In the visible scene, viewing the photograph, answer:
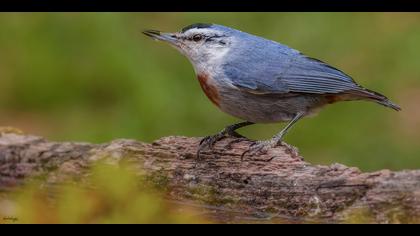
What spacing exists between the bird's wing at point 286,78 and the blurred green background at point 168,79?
1.83m

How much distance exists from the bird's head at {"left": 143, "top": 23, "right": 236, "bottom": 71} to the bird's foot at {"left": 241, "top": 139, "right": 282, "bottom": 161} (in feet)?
2.89

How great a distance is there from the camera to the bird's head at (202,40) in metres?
6.41

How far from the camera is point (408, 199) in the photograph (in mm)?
4625

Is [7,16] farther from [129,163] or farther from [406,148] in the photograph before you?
[129,163]

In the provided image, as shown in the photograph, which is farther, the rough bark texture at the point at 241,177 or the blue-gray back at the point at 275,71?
the blue-gray back at the point at 275,71

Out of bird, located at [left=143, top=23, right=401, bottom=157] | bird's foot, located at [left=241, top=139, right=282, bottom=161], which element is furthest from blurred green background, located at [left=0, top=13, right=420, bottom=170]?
bird's foot, located at [left=241, top=139, right=282, bottom=161]

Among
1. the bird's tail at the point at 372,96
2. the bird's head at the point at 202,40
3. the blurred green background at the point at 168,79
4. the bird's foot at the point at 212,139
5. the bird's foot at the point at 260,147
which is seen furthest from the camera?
the blurred green background at the point at 168,79

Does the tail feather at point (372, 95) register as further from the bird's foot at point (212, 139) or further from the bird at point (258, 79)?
the bird's foot at point (212, 139)

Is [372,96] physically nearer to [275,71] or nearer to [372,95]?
[372,95]

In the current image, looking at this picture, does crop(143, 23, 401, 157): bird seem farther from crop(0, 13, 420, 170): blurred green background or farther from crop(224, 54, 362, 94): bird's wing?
crop(0, 13, 420, 170): blurred green background

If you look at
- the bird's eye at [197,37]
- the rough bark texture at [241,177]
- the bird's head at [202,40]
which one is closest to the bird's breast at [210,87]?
the bird's head at [202,40]

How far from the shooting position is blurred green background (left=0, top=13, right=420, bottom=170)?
8484 millimetres

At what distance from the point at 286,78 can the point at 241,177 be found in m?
1.23
